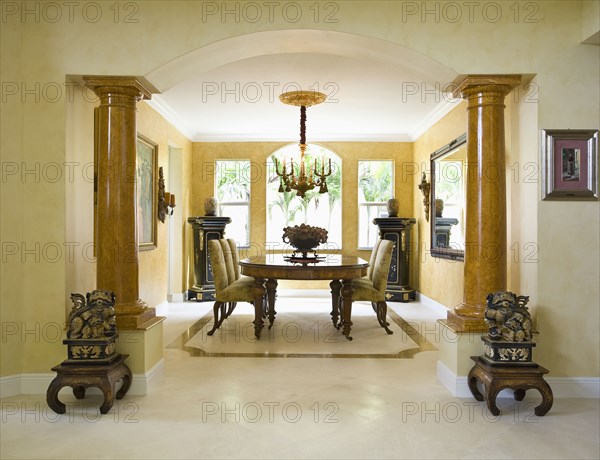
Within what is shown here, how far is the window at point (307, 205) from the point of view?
851cm

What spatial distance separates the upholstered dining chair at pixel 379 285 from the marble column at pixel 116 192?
2478 mm

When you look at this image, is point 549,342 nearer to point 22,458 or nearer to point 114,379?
point 114,379

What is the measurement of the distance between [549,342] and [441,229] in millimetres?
3139

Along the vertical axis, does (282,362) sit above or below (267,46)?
below

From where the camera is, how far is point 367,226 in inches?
334

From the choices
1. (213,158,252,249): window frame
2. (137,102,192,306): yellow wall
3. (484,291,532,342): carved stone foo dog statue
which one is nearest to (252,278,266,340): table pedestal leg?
(137,102,192,306): yellow wall

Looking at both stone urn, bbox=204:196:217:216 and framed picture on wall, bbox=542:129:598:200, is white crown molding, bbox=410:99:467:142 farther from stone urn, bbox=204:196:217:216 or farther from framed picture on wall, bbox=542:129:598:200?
stone urn, bbox=204:196:217:216

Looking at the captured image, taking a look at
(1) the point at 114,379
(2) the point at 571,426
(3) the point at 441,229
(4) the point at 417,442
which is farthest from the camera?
(3) the point at 441,229

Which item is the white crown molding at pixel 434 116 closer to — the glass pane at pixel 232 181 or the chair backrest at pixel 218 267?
the glass pane at pixel 232 181

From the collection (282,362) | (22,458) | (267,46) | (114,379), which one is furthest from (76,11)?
(282,362)

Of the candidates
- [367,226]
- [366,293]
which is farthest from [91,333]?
[367,226]

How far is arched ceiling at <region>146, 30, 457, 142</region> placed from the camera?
3576mm

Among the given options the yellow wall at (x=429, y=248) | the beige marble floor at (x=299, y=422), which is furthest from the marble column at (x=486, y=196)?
the yellow wall at (x=429, y=248)

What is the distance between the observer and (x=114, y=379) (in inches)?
125
